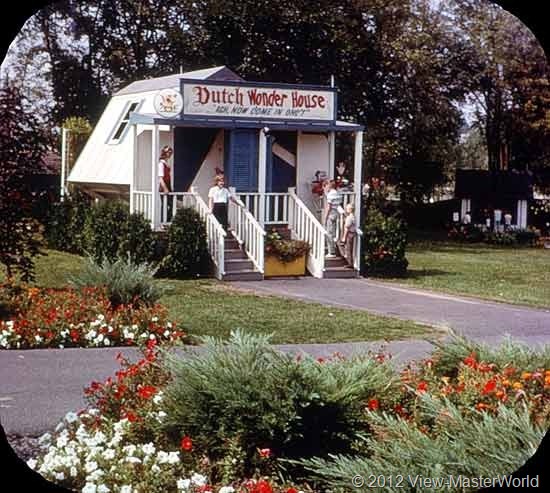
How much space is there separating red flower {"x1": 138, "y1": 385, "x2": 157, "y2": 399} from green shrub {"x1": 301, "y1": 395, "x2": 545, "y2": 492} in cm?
129

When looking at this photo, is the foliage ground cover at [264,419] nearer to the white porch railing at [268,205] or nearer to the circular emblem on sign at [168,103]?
the circular emblem on sign at [168,103]

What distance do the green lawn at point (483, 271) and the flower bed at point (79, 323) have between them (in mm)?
5262

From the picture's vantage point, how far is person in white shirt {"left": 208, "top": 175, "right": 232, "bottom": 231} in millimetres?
14812

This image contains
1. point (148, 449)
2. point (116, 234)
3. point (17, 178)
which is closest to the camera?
point (148, 449)

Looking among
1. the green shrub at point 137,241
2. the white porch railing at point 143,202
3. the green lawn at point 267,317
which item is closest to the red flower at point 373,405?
the green lawn at point 267,317

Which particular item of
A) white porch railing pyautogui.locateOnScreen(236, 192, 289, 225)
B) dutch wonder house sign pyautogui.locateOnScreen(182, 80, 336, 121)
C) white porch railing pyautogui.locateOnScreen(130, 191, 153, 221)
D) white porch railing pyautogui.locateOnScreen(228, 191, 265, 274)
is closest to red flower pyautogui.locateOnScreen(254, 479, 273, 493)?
white porch railing pyautogui.locateOnScreen(228, 191, 265, 274)

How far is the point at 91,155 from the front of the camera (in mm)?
18969

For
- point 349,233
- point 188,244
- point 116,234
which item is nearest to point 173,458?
point 116,234

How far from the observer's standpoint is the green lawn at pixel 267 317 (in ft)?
27.6

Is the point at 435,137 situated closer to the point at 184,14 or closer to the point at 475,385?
the point at 184,14

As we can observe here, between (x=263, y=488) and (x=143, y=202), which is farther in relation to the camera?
(x=143, y=202)

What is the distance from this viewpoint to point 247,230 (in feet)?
51.8

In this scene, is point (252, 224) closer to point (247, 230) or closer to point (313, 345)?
point (247, 230)

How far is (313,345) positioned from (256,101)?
7.90m
